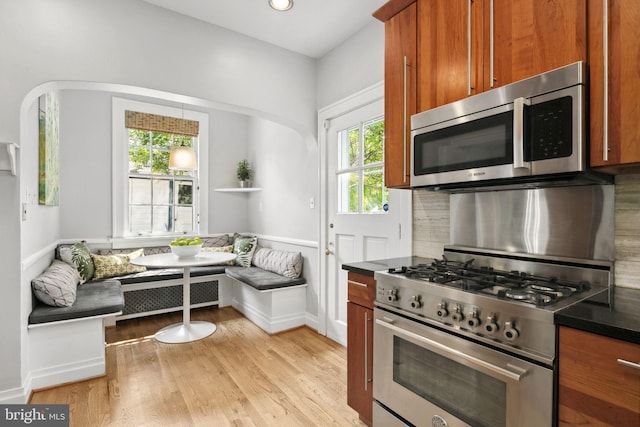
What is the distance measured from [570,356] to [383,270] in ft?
2.92

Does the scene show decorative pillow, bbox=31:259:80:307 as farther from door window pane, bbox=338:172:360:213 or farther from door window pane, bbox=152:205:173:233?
door window pane, bbox=338:172:360:213

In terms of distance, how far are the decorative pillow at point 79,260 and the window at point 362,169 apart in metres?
2.72

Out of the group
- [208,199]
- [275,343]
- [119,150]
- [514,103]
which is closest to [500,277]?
[514,103]

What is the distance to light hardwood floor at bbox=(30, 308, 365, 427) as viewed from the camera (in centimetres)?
199

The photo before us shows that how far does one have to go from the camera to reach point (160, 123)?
440 centimetres

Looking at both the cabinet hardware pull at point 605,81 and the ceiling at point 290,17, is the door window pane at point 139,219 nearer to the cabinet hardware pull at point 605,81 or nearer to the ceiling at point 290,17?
the ceiling at point 290,17

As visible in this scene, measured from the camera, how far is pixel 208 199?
4773 millimetres

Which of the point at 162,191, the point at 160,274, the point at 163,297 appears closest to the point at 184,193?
the point at 162,191

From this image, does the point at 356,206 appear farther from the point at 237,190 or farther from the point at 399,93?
the point at 237,190

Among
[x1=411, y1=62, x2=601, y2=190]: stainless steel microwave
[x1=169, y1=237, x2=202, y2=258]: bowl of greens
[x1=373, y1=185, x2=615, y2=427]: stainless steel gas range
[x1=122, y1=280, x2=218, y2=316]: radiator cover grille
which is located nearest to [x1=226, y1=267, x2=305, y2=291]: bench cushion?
[x1=122, y1=280, x2=218, y2=316]: radiator cover grille

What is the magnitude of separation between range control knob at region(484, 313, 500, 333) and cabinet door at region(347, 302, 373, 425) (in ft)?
2.32

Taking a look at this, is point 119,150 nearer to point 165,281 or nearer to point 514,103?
point 165,281

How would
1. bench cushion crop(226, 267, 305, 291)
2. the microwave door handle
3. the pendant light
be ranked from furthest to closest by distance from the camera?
the pendant light, bench cushion crop(226, 267, 305, 291), the microwave door handle

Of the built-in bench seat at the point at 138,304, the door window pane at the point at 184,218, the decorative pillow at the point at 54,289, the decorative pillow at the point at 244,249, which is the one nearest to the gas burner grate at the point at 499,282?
the built-in bench seat at the point at 138,304
